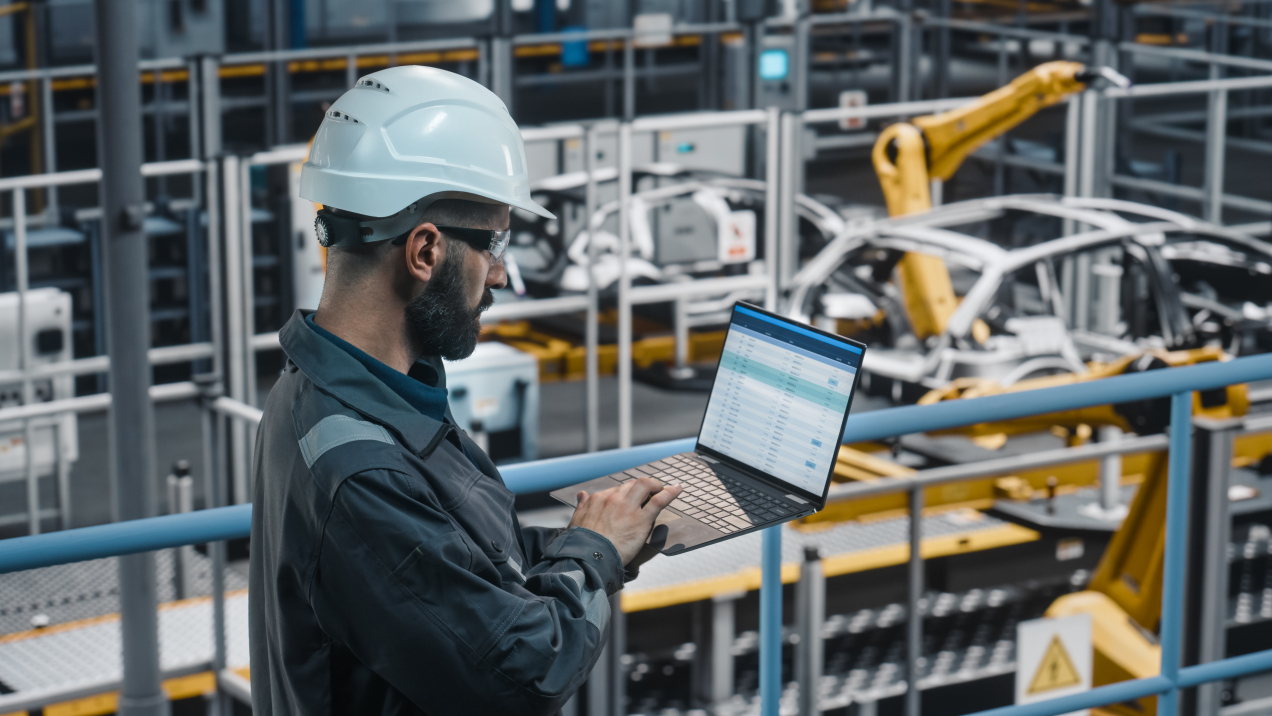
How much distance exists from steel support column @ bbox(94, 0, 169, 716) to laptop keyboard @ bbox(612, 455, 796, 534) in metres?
2.26

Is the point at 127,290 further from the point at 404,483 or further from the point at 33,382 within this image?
the point at 33,382

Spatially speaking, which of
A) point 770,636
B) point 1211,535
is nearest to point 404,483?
point 770,636

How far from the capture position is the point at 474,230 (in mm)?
1914

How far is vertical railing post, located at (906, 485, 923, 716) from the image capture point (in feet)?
16.9

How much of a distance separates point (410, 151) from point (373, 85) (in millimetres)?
134

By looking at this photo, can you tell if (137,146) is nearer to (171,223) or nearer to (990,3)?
(171,223)

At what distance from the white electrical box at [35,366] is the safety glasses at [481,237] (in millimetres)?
6228

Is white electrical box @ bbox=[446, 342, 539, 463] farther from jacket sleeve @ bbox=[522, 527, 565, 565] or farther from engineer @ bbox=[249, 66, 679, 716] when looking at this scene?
engineer @ bbox=[249, 66, 679, 716]

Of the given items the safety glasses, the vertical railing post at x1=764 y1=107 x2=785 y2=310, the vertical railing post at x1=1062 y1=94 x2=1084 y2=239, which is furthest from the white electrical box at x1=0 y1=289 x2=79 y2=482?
the vertical railing post at x1=1062 y1=94 x2=1084 y2=239

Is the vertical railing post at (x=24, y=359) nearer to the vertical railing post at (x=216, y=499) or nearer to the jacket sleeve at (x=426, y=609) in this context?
the vertical railing post at (x=216, y=499)

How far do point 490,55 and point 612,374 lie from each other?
2565 mm

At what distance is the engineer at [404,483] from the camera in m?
1.75

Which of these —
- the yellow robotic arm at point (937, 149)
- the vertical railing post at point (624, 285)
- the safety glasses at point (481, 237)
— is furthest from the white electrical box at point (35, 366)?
the safety glasses at point (481, 237)

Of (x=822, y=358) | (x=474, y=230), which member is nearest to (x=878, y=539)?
(x=822, y=358)
